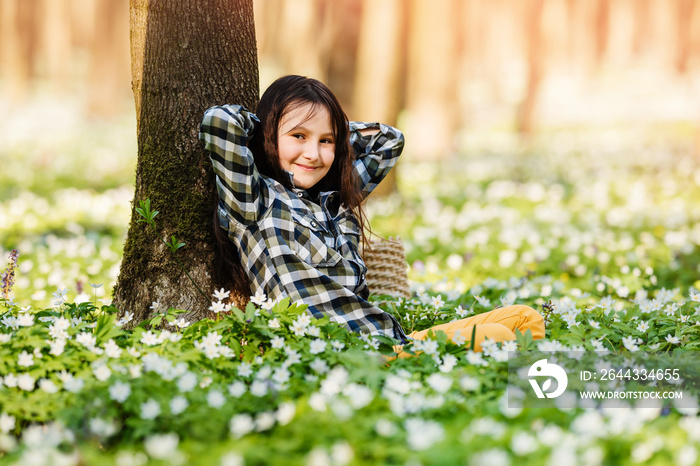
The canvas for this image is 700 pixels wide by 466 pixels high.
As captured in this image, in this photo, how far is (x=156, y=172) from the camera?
3.02m

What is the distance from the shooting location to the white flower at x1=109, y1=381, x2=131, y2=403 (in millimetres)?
1947

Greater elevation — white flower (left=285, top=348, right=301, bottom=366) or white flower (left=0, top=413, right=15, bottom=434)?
white flower (left=285, top=348, right=301, bottom=366)

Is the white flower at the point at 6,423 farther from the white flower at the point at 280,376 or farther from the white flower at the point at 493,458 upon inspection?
the white flower at the point at 493,458

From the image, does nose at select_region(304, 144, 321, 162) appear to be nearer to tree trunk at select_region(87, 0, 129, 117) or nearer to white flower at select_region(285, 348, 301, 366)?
white flower at select_region(285, 348, 301, 366)

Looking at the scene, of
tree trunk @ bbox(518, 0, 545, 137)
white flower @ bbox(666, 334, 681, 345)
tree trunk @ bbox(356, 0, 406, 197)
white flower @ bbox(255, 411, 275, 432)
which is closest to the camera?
white flower @ bbox(255, 411, 275, 432)

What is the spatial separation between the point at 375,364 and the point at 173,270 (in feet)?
4.06

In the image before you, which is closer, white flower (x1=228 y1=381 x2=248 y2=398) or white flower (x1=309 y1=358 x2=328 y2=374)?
white flower (x1=228 y1=381 x2=248 y2=398)

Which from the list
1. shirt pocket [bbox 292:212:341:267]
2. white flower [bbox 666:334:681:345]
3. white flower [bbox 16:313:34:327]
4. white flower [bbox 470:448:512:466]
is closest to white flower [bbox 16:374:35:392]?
white flower [bbox 16:313:34:327]

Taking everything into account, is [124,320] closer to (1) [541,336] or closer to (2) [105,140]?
(1) [541,336]

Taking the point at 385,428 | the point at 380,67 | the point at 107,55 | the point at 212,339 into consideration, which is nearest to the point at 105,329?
the point at 212,339

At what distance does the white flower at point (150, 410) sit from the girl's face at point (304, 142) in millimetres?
1344

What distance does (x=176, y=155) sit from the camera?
118 inches

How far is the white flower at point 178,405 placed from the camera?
1855mm

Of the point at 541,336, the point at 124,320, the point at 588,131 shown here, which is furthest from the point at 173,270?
the point at 588,131
